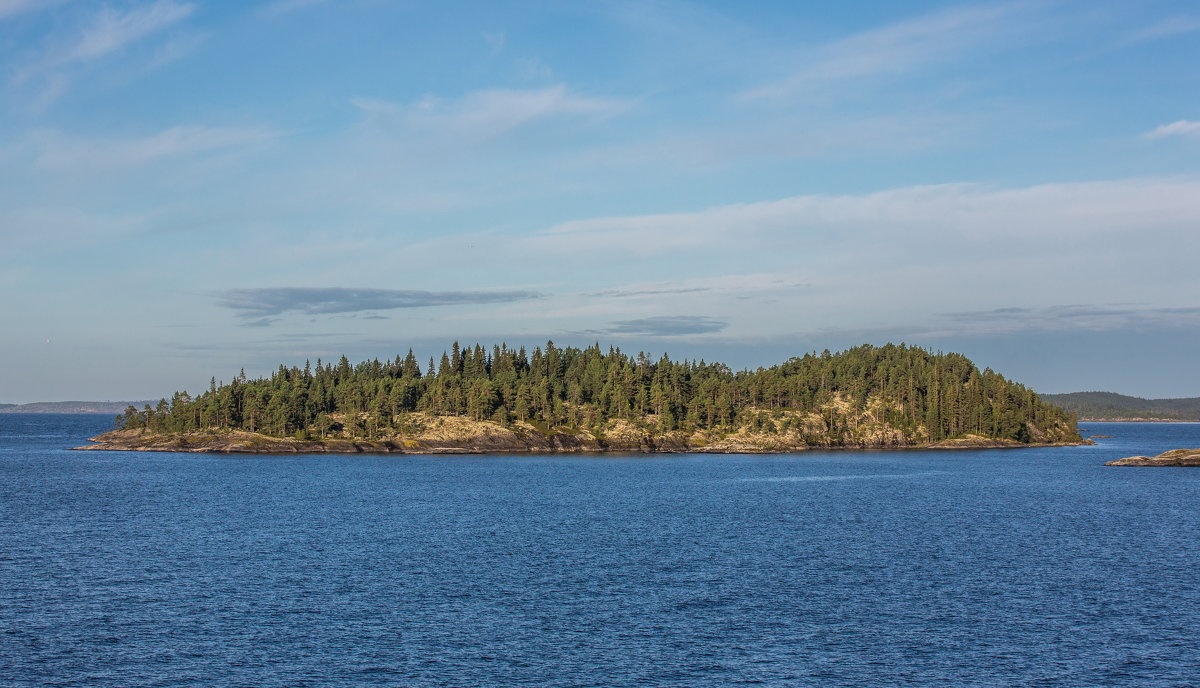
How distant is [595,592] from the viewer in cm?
6606

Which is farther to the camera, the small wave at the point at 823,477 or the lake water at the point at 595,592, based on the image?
the small wave at the point at 823,477

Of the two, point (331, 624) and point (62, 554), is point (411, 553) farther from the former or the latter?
point (62, 554)

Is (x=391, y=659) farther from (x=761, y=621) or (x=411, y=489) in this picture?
(x=411, y=489)

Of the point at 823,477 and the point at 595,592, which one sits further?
the point at 823,477

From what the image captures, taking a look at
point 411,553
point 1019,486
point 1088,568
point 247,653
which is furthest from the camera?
point 1019,486

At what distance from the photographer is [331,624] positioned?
188ft

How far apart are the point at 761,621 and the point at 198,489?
112 m

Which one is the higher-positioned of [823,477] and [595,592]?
[823,477]

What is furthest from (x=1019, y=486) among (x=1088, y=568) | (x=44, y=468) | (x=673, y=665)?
(x=44, y=468)

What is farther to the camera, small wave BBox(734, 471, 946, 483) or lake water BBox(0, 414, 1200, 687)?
small wave BBox(734, 471, 946, 483)

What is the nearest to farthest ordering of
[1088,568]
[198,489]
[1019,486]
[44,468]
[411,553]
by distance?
[1088,568], [411,553], [198,489], [1019,486], [44,468]

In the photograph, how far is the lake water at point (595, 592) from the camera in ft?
162

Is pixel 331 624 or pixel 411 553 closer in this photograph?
pixel 331 624

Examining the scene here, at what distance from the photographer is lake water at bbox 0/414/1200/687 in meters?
49.3
